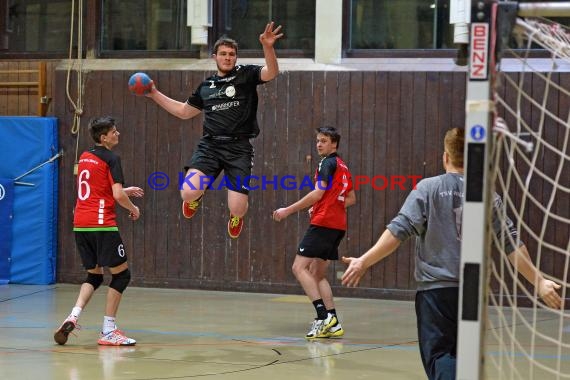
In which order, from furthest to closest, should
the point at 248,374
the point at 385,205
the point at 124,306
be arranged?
the point at 385,205
the point at 124,306
the point at 248,374

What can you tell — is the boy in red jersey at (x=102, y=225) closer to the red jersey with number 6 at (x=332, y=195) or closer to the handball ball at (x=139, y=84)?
the handball ball at (x=139, y=84)

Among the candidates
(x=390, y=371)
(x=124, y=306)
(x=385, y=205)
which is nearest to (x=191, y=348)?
(x=390, y=371)

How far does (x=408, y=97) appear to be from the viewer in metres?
12.3

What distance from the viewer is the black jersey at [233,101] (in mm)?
8867

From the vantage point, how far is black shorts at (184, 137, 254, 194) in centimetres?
898

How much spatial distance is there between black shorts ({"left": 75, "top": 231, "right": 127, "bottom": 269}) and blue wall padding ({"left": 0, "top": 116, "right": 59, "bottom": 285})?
487 cm

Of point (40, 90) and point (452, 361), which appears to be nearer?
point (452, 361)

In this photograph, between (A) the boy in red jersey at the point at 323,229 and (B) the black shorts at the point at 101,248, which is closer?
(B) the black shorts at the point at 101,248

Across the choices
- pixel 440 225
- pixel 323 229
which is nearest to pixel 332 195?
pixel 323 229

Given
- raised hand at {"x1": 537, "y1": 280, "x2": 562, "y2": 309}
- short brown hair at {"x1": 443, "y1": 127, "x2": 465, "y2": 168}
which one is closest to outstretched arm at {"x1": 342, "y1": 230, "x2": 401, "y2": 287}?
short brown hair at {"x1": 443, "y1": 127, "x2": 465, "y2": 168}

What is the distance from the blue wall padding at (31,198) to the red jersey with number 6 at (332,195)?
5.29m

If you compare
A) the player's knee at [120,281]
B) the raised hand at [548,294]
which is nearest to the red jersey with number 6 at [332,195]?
the player's knee at [120,281]

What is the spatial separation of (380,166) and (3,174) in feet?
17.7

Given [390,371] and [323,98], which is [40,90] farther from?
[390,371]
